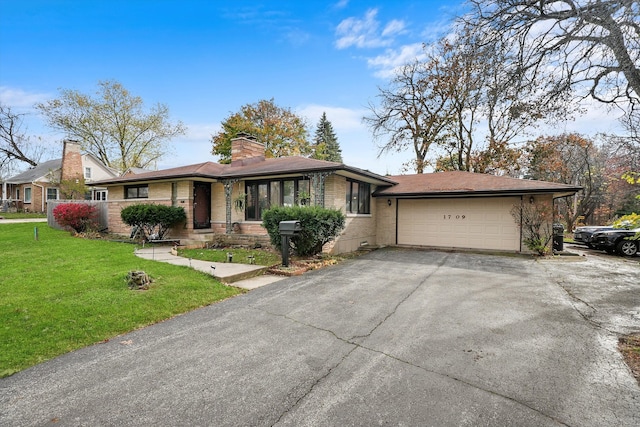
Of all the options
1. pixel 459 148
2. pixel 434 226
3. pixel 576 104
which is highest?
pixel 459 148

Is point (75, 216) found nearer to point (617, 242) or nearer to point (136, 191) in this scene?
point (136, 191)

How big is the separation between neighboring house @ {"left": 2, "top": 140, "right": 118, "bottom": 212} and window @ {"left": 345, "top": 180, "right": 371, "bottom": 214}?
2399 cm

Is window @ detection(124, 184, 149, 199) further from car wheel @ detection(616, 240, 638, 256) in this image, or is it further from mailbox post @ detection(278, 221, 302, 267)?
car wheel @ detection(616, 240, 638, 256)

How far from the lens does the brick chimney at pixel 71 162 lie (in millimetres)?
25869

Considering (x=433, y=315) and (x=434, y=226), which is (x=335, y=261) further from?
(x=434, y=226)

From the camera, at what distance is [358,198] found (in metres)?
12.3

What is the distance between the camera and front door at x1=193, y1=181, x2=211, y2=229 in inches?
487

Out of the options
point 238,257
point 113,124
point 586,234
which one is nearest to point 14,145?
point 113,124

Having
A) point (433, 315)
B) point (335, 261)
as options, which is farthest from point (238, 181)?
point (433, 315)

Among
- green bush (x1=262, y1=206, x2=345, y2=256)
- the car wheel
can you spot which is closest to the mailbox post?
green bush (x1=262, y1=206, x2=345, y2=256)

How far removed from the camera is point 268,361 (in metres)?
3.13

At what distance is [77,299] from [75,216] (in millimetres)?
11493

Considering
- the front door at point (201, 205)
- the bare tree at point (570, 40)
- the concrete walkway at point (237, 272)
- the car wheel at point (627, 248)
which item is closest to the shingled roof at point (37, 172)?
the front door at point (201, 205)

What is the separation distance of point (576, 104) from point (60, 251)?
45.5ft
